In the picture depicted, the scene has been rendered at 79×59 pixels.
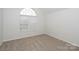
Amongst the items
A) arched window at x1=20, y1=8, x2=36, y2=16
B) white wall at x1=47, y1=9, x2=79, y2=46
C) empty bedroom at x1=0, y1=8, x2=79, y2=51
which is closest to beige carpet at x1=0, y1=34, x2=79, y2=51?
empty bedroom at x1=0, y1=8, x2=79, y2=51

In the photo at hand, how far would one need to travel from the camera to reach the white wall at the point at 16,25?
5.75 ft

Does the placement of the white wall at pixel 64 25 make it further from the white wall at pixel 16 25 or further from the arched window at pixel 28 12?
the arched window at pixel 28 12

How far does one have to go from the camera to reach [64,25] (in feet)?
Result: 5.87

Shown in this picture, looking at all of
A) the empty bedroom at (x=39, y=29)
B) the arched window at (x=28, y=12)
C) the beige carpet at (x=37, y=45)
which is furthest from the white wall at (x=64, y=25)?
the arched window at (x=28, y=12)

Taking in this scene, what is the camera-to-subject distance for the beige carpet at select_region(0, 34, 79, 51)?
178cm

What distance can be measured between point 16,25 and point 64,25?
841mm

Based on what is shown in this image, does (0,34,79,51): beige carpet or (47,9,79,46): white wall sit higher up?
(47,9,79,46): white wall

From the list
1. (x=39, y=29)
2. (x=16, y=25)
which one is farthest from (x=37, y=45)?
(x=16, y=25)

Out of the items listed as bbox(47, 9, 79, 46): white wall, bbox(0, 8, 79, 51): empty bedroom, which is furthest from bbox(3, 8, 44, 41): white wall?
bbox(47, 9, 79, 46): white wall

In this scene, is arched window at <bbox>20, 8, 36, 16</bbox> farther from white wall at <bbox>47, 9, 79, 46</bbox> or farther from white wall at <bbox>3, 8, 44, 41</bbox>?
white wall at <bbox>47, 9, 79, 46</bbox>

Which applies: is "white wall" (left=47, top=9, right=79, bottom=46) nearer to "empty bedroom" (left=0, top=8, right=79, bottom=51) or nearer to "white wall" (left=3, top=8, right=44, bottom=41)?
"empty bedroom" (left=0, top=8, right=79, bottom=51)

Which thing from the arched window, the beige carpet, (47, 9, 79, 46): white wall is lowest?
the beige carpet

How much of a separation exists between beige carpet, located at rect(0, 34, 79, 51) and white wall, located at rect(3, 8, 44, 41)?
0.29ft

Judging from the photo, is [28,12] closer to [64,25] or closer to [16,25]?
[16,25]
